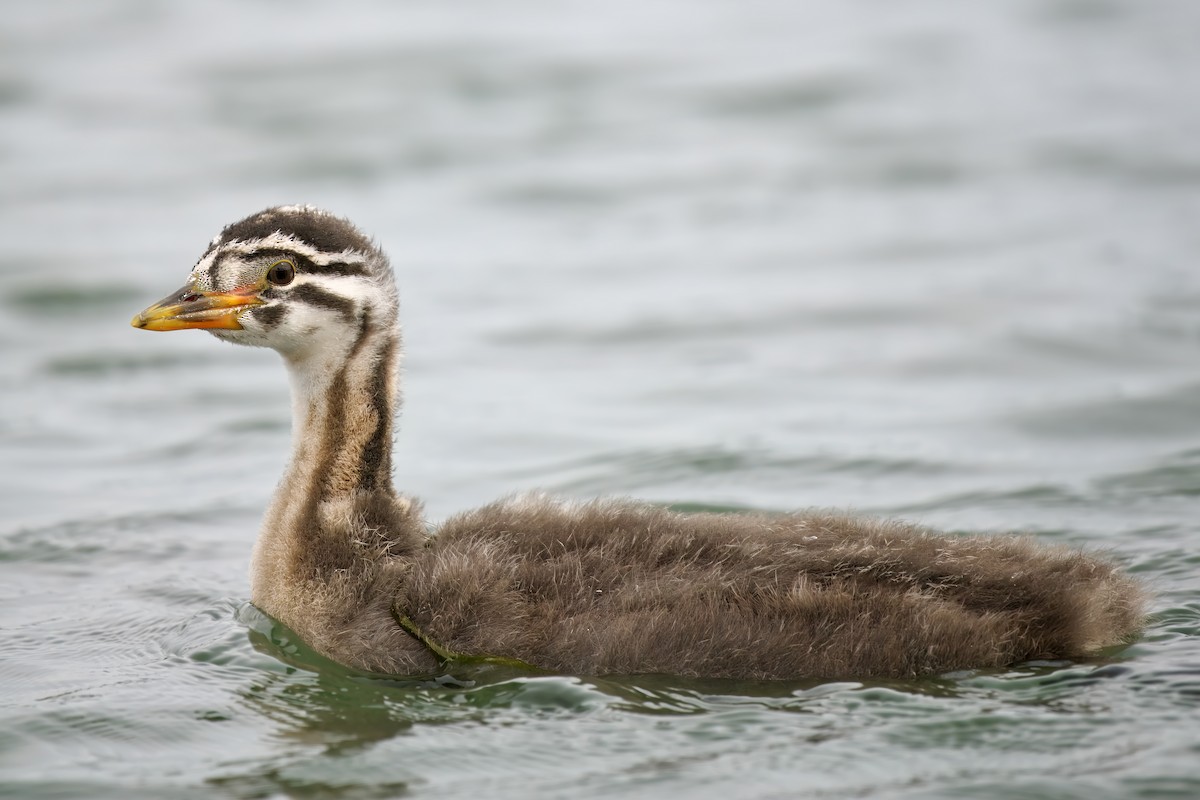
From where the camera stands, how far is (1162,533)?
41.7 ft

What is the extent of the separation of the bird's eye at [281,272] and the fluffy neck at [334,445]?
0.43 meters

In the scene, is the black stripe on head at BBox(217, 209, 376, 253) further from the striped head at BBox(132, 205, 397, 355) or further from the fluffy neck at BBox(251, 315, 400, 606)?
the fluffy neck at BBox(251, 315, 400, 606)

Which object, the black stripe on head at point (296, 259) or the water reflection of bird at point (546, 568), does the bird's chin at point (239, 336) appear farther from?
the black stripe on head at point (296, 259)

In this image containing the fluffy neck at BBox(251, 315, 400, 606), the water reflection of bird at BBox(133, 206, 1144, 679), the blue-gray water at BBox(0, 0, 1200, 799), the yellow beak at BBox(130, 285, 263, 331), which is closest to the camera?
the blue-gray water at BBox(0, 0, 1200, 799)

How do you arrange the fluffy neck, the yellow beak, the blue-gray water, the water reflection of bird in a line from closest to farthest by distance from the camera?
the blue-gray water < the water reflection of bird < the fluffy neck < the yellow beak

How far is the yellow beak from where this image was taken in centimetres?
1062

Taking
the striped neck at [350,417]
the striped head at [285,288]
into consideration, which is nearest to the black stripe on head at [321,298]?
the striped head at [285,288]

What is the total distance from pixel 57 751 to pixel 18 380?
906 centimetres

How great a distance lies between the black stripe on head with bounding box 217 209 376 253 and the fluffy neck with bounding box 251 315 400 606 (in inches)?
18.5

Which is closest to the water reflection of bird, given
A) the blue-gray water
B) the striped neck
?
the striped neck

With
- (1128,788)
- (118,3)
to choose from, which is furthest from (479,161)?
(1128,788)

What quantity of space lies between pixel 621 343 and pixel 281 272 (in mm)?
8765

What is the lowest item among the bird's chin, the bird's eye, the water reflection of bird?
the water reflection of bird

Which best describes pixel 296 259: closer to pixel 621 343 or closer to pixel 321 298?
pixel 321 298
